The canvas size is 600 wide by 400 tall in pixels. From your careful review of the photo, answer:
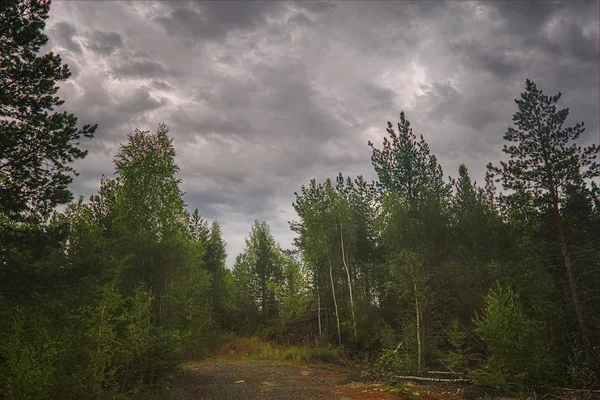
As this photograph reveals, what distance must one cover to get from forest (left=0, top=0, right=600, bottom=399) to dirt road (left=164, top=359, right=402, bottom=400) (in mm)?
1502

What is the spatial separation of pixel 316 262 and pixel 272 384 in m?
13.9

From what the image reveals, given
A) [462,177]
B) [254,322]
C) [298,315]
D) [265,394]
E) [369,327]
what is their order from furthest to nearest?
[254,322]
[462,177]
[298,315]
[369,327]
[265,394]

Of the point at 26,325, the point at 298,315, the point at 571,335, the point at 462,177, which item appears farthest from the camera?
the point at 462,177

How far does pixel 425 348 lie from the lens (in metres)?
16.7

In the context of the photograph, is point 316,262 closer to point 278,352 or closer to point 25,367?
point 278,352

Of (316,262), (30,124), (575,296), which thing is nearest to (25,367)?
(30,124)

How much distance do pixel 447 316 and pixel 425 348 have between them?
6699 millimetres

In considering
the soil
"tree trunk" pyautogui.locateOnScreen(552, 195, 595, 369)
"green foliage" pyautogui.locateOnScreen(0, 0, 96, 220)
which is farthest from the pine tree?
"green foliage" pyautogui.locateOnScreen(0, 0, 96, 220)

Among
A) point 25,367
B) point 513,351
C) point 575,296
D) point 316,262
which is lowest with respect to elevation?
point 513,351

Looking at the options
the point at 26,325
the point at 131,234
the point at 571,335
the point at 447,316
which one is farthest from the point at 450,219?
the point at 26,325

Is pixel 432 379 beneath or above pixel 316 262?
beneath

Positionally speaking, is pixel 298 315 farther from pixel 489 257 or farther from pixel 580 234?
pixel 580 234

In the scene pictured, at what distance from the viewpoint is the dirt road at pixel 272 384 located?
532 inches

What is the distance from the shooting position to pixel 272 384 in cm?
1566
